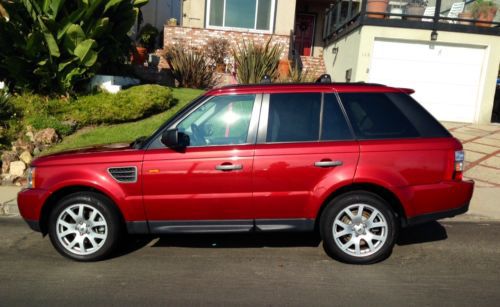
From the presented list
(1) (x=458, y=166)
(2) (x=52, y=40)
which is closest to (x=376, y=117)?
(1) (x=458, y=166)

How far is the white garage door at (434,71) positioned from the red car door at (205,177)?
947 centimetres

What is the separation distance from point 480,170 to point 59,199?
7.47m

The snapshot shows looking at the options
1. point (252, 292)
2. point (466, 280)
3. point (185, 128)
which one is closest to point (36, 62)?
point (185, 128)

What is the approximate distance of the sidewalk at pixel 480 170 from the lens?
6539 millimetres

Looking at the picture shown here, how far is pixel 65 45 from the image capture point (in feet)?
33.0

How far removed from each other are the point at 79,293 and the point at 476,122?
40.8 ft

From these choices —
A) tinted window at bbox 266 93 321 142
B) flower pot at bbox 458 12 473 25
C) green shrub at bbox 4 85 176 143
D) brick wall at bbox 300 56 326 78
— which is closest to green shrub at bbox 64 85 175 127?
green shrub at bbox 4 85 176 143

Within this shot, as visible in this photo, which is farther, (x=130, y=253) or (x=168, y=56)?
(x=168, y=56)

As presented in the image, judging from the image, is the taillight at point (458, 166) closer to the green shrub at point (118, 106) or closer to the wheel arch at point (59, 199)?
the wheel arch at point (59, 199)

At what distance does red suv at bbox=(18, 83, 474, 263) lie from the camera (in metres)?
4.41

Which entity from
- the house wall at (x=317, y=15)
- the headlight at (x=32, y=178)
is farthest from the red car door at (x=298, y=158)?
the house wall at (x=317, y=15)

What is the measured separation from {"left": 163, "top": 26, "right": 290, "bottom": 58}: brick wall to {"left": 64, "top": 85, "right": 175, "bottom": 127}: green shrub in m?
5.32

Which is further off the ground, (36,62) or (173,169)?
(36,62)

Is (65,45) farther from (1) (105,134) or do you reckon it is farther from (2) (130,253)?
(2) (130,253)
